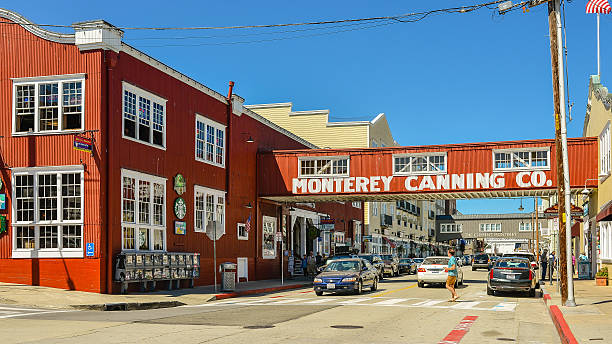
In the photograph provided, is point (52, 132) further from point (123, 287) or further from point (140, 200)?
point (123, 287)

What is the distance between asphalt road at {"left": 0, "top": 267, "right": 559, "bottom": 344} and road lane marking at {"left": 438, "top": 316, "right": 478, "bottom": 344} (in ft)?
0.06

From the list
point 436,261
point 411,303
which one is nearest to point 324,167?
point 436,261

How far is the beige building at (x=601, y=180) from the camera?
2817cm

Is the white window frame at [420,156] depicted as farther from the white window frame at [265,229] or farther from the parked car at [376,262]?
the white window frame at [265,229]

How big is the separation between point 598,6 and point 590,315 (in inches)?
510

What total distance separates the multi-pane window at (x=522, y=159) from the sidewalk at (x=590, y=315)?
963cm

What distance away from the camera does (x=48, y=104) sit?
25047 millimetres

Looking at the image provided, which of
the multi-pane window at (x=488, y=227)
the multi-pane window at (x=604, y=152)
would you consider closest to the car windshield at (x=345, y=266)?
the multi-pane window at (x=604, y=152)

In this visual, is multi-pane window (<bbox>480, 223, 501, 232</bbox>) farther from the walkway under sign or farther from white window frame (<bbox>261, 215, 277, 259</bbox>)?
white window frame (<bbox>261, 215, 277, 259</bbox>)

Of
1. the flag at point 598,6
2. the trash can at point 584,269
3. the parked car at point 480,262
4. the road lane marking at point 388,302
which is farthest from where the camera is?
the parked car at point 480,262

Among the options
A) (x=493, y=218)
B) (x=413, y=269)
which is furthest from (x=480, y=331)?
(x=493, y=218)

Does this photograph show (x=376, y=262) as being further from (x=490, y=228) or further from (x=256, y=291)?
(x=490, y=228)

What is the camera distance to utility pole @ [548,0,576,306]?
19.5 meters

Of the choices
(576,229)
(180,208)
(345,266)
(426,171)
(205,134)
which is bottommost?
(345,266)
